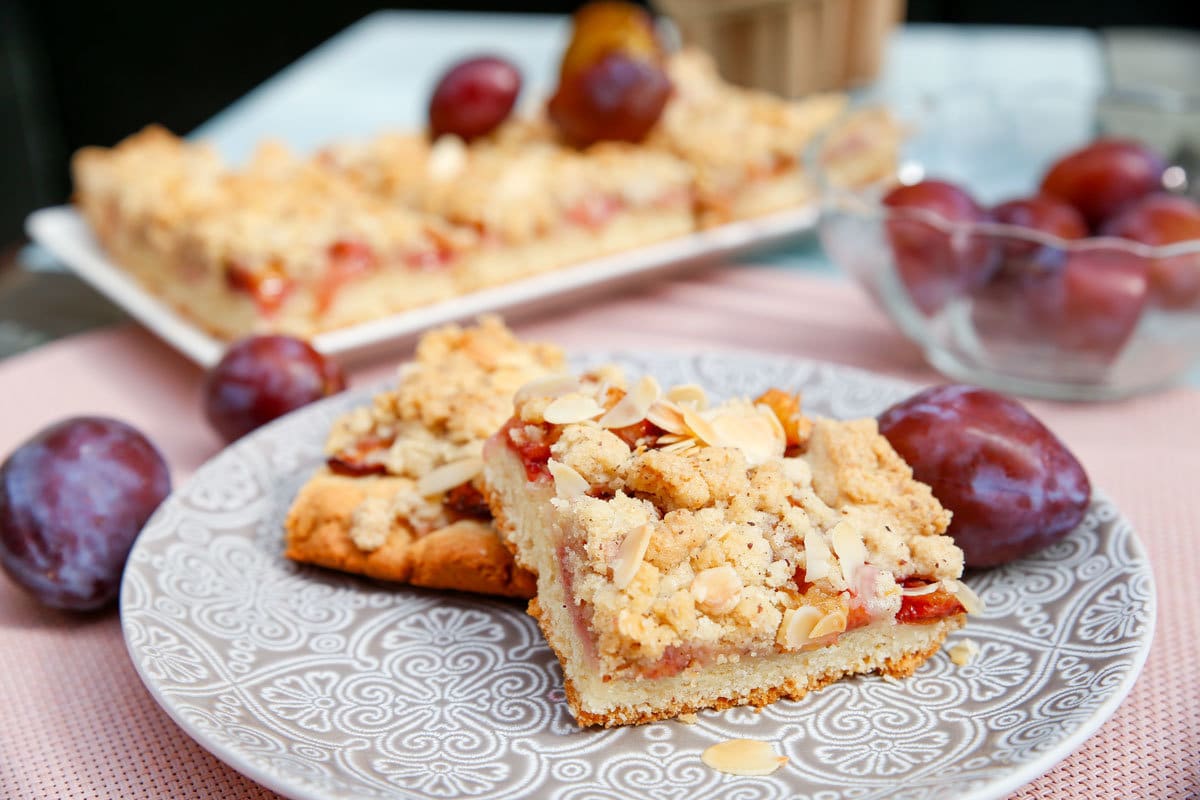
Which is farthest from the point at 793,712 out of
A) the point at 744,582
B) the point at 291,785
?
the point at 291,785

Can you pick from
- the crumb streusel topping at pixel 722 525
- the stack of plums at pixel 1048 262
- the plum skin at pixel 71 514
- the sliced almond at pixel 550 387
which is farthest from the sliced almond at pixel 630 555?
the stack of plums at pixel 1048 262

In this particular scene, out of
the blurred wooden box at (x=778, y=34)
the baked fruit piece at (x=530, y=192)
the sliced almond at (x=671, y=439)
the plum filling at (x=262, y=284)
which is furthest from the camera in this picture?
the blurred wooden box at (x=778, y=34)

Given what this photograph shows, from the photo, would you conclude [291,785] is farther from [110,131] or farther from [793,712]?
[110,131]

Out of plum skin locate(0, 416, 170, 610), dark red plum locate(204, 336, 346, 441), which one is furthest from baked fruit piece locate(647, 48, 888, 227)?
plum skin locate(0, 416, 170, 610)

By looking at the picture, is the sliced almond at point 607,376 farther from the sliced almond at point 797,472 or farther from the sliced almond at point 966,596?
the sliced almond at point 966,596

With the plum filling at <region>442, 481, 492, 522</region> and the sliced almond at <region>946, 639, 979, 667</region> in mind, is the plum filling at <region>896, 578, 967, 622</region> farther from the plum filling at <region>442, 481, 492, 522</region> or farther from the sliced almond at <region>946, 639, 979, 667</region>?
the plum filling at <region>442, 481, 492, 522</region>

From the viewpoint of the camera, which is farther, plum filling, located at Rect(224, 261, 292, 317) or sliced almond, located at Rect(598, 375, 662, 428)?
plum filling, located at Rect(224, 261, 292, 317)
